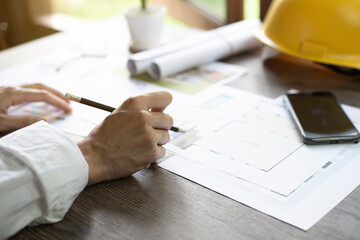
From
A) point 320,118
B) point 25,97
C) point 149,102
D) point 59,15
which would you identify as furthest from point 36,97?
point 59,15

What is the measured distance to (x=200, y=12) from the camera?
87.0 inches

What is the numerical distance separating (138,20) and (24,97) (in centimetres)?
48

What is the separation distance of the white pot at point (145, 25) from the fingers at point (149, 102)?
59 centimetres

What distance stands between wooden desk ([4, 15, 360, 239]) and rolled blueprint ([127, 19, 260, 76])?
49 cm

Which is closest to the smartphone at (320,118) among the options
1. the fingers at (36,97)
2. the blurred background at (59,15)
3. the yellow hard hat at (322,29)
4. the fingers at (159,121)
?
the yellow hard hat at (322,29)

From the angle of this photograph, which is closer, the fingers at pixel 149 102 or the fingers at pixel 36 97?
the fingers at pixel 149 102

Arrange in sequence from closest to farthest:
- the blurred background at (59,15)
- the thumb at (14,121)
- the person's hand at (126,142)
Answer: the person's hand at (126,142) < the thumb at (14,121) < the blurred background at (59,15)

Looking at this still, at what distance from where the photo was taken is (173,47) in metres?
1.34

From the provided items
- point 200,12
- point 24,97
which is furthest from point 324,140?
point 200,12

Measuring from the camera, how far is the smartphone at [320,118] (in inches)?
35.7

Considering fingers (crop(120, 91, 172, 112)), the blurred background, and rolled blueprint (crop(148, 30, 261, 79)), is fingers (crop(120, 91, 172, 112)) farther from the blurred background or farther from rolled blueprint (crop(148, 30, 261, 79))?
the blurred background

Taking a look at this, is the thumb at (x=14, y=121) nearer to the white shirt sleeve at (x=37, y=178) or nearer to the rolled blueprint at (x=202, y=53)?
the white shirt sleeve at (x=37, y=178)

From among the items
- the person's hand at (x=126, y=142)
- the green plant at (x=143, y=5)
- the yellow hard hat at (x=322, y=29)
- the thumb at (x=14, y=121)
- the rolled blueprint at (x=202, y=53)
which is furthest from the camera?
the green plant at (x=143, y=5)

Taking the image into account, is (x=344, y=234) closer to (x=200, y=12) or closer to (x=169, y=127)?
(x=169, y=127)
